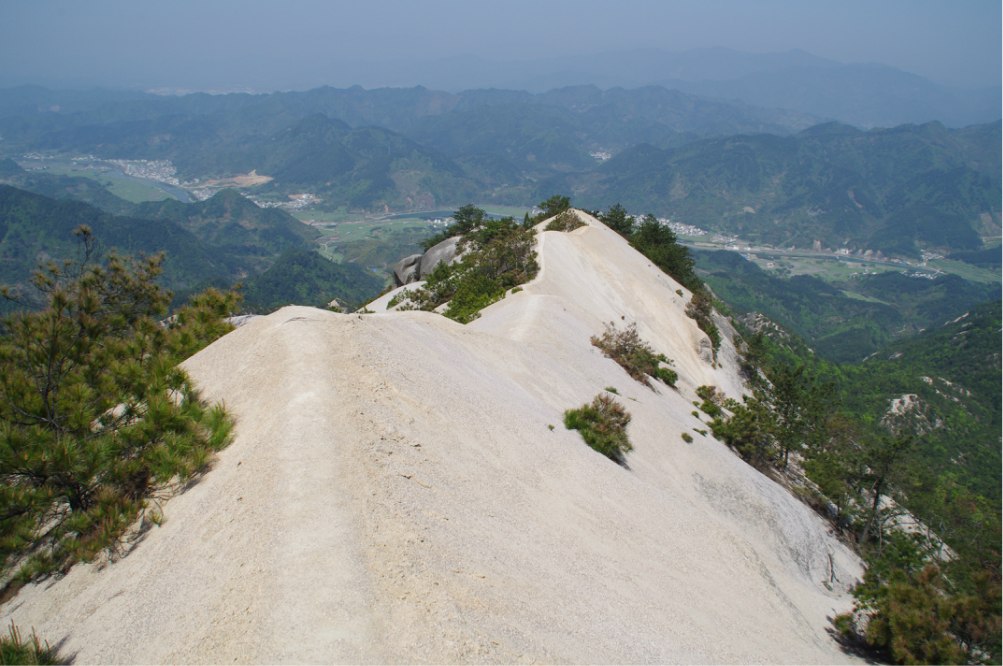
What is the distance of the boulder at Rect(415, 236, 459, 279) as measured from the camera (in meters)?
61.6

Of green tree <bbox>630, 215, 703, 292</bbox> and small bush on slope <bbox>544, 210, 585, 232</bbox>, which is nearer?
small bush on slope <bbox>544, 210, 585, 232</bbox>

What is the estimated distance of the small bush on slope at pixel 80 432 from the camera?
834 cm

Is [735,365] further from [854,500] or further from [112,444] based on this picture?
[112,444]

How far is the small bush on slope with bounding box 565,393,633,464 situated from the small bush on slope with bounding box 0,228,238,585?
1384 cm

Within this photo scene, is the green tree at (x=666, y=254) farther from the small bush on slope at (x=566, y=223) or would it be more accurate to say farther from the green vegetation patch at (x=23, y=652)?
the green vegetation patch at (x=23, y=652)

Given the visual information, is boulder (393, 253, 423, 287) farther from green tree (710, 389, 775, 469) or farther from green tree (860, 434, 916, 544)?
green tree (860, 434, 916, 544)

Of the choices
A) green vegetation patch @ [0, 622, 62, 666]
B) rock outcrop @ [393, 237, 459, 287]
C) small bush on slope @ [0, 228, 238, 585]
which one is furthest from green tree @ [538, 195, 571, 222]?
green vegetation patch @ [0, 622, 62, 666]

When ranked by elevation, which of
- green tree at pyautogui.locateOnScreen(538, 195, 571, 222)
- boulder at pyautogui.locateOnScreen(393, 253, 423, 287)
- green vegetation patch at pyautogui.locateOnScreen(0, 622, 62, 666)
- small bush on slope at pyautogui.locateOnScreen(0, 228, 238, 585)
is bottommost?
boulder at pyautogui.locateOnScreen(393, 253, 423, 287)

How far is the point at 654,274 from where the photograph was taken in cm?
5653

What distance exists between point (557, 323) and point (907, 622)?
848 inches

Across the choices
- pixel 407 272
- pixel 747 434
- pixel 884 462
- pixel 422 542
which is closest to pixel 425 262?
pixel 407 272

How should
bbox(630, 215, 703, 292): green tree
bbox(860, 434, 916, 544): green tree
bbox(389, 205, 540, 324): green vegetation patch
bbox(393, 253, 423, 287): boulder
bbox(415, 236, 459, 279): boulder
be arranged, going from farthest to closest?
bbox(393, 253, 423, 287): boulder
bbox(630, 215, 703, 292): green tree
bbox(415, 236, 459, 279): boulder
bbox(389, 205, 540, 324): green vegetation patch
bbox(860, 434, 916, 544): green tree

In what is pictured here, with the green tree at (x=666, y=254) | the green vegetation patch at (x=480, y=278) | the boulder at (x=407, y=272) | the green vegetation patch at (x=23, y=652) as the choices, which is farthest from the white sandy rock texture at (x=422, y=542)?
the boulder at (x=407, y=272)

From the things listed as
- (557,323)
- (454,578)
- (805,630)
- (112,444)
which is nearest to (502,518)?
(454,578)
